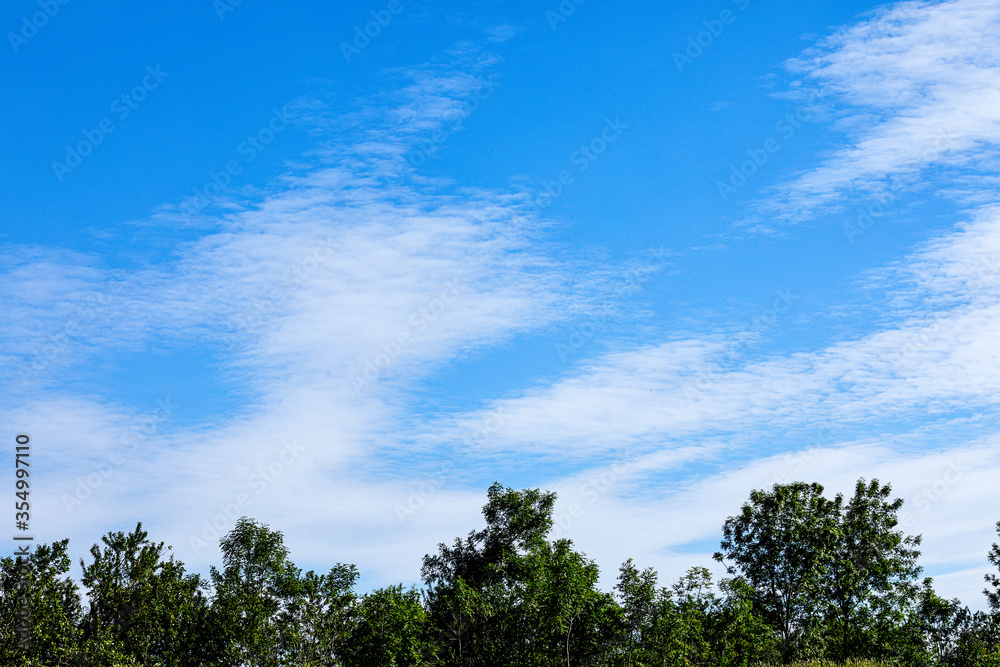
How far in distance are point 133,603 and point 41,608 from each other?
14.2 ft

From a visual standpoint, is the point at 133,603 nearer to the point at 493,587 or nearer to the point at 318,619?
the point at 318,619

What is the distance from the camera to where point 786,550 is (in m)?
64.1

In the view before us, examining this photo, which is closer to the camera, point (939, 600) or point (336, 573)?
point (336, 573)

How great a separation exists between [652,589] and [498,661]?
10832 millimetres

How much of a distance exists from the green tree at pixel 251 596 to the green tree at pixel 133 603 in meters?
2.65

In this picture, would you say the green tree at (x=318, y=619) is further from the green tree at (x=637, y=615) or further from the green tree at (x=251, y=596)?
Result: the green tree at (x=637, y=615)

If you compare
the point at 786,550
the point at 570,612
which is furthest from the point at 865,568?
the point at 570,612

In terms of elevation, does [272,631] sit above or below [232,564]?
below

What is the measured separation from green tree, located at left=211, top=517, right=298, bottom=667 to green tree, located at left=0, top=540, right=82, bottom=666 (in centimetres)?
794

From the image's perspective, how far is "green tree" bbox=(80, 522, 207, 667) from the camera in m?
47.9

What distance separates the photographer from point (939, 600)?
64.0 meters

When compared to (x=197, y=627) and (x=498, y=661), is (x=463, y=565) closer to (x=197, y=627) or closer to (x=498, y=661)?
(x=498, y=661)

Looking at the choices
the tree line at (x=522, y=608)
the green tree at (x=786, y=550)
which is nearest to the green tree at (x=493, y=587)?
the tree line at (x=522, y=608)

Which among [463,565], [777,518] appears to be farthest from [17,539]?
[777,518]
